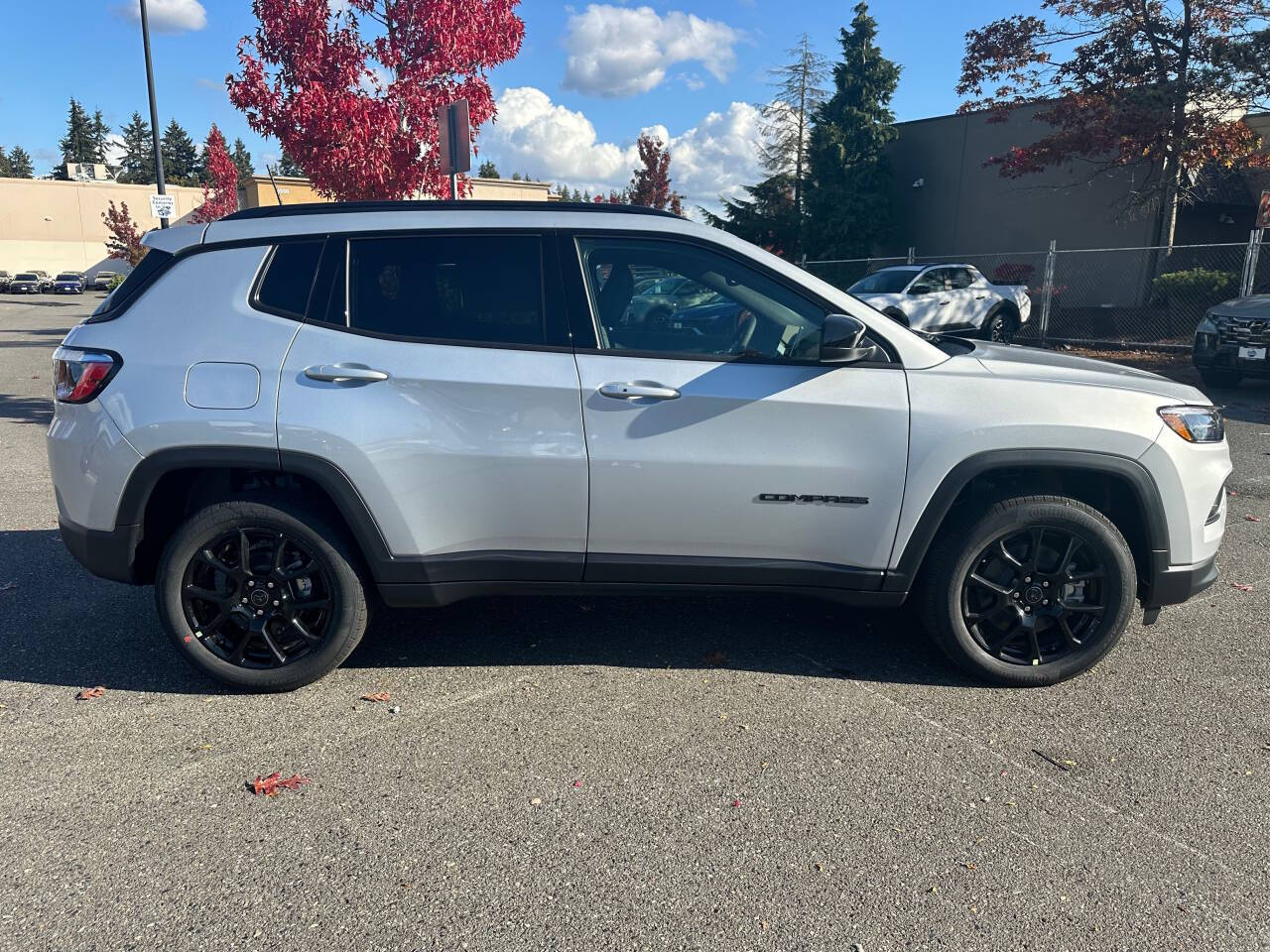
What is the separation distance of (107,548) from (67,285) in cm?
5772

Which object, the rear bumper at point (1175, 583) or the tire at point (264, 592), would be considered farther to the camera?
the rear bumper at point (1175, 583)

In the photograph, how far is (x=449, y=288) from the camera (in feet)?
11.9

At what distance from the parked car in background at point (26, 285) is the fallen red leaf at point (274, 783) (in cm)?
5940

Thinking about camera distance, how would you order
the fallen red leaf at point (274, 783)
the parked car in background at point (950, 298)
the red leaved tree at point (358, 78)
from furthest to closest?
the parked car in background at point (950, 298)
the red leaved tree at point (358, 78)
the fallen red leaf at point (274, 783)

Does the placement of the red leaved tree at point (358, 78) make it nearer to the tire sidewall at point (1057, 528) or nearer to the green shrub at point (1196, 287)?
the tire sidewall at point (1057, 528)

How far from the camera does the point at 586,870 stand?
8.63 feet

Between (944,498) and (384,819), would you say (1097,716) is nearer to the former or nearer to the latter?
(944,498)

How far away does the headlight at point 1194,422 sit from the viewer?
3.64 meters

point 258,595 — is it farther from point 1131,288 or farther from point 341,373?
point 1131,288

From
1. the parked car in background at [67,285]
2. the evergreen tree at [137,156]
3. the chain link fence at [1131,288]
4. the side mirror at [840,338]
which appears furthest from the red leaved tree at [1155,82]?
the evergreen tree at [137,156]

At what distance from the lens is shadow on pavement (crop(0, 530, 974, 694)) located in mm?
3936

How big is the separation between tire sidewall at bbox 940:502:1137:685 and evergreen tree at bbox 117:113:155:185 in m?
126

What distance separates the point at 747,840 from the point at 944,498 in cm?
158

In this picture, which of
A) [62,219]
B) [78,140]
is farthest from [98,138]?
[62,219]
